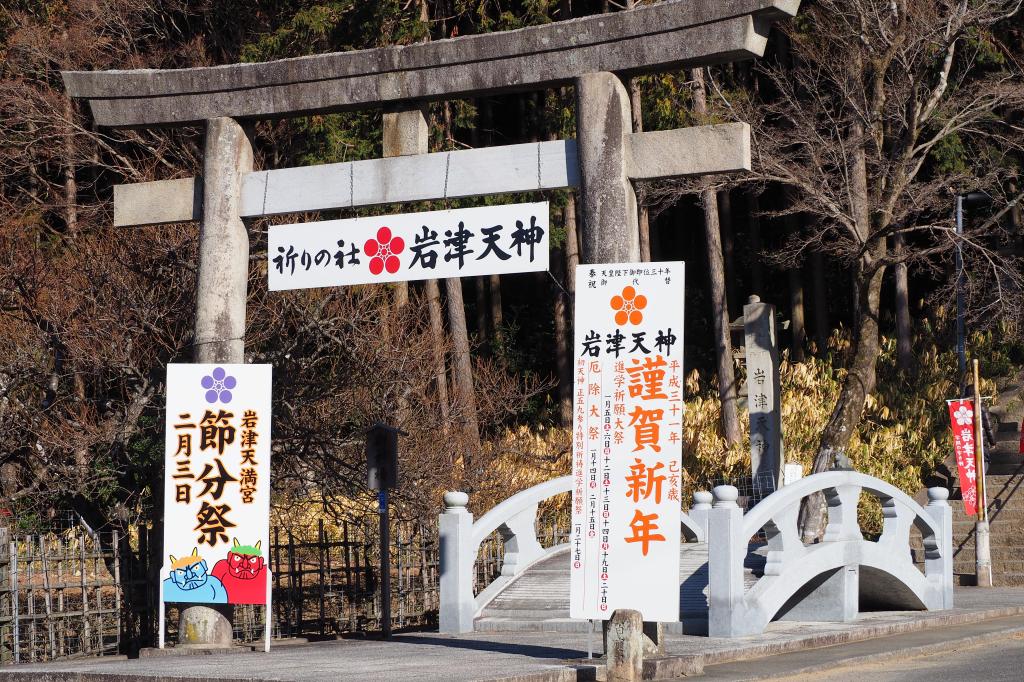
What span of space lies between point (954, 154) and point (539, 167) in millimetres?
17934

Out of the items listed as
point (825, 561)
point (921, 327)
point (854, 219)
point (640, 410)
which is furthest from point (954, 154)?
point (640, 410)

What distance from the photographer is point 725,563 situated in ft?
39.9

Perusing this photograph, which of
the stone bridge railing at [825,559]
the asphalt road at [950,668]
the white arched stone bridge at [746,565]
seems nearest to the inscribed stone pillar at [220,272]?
the white arched stone bridge at [746,565]

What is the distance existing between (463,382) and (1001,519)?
9642 mm

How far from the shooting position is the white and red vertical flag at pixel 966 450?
→ 20609mm

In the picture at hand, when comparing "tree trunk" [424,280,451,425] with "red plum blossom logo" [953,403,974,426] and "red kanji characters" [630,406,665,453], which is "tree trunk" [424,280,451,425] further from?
"red kanji characters" [630,406,665,453]

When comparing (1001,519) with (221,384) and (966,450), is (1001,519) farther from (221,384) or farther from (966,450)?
(221,384)

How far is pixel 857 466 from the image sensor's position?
76.7ft

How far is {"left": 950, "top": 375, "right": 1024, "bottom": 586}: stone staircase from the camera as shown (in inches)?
832

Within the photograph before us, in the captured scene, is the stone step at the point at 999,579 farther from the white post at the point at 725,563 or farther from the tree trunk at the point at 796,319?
the white post at the point at 725,563

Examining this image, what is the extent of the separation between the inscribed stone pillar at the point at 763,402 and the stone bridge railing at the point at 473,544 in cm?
395

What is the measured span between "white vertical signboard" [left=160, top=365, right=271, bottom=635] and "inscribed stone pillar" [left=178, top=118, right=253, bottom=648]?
307mm

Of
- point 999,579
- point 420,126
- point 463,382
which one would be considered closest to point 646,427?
point 420,126

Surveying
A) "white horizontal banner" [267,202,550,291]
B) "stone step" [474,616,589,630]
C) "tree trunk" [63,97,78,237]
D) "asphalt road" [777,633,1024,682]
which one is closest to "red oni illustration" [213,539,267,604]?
"white horizontal banner" [267,202,550,291]
